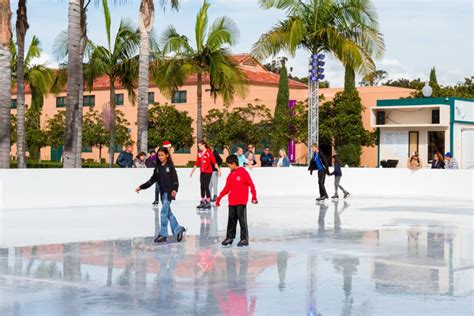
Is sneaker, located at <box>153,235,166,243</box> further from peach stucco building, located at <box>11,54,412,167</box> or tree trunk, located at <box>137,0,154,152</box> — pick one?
peach stucco building, located at <box>11,54,412,167</box>

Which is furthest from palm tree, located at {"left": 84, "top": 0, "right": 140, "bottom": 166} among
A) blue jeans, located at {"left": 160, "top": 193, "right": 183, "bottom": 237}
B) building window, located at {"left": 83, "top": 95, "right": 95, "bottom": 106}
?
blue jeans, located at {"left": 160, "top": 193, "right": 183, "bottom": 237}

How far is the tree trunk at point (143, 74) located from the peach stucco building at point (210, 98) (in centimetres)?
2950

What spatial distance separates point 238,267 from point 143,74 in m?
19.9

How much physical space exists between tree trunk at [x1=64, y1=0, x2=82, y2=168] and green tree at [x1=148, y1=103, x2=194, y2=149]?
3317 cm

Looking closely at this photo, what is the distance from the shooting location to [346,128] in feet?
181

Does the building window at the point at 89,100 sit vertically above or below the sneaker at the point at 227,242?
above

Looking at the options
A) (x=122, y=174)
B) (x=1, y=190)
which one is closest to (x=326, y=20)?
(x=122, y=174)

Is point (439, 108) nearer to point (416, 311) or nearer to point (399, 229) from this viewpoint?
point (399, 229)

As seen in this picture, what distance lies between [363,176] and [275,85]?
3679cm

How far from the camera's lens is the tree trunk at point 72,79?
2650cm

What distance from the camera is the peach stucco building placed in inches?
2400

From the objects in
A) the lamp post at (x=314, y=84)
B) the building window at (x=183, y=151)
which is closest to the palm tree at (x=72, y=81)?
the lamp post at (x=314, y=84)

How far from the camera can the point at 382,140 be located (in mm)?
47969

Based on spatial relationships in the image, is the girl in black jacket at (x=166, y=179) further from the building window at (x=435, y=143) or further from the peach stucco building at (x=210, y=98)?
the peach stucco building at (x=210, y=98)
